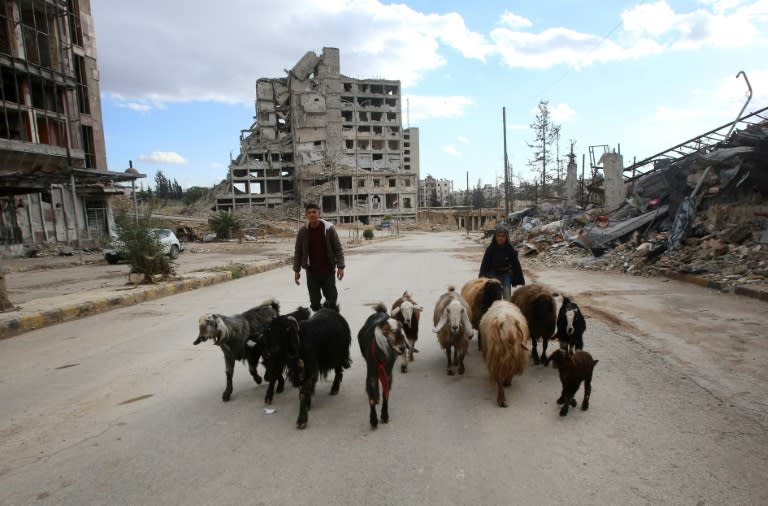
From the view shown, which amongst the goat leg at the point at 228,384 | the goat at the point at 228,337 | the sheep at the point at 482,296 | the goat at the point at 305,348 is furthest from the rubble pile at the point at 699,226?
the goat leg at the point at 228,384

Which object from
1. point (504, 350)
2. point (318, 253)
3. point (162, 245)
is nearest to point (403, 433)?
point (504, 350)

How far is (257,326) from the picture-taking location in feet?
16.4

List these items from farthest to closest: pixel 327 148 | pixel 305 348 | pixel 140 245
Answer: pixel 327 148 → pixel 140 245 → pixel 305 348

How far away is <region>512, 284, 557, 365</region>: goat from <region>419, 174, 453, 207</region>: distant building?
110003 millimetres

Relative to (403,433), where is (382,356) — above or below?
above

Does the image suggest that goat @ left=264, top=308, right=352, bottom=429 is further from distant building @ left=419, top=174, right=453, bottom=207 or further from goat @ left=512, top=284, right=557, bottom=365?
distant building @ left=419, top=174, right=453, bottom=207

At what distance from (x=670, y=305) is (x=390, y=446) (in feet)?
22.9

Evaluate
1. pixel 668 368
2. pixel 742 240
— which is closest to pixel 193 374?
pixel 668 368

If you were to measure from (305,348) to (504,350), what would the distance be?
1.84m

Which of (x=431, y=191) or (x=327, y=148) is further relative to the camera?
(x=431, y=191)

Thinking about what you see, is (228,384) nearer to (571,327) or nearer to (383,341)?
(383,341)

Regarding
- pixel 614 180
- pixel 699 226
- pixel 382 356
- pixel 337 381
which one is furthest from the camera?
pixel 614 180

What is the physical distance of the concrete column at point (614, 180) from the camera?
21.0 meters

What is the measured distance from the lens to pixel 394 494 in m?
2.84
